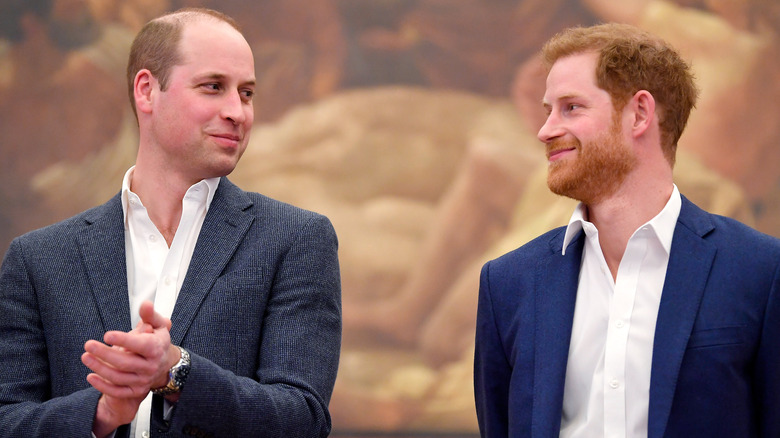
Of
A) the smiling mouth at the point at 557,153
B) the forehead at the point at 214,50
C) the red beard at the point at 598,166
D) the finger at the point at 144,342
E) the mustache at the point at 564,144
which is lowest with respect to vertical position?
the finger at the point at 144,342

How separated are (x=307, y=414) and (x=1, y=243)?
6553 mm

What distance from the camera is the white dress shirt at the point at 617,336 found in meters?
2.37

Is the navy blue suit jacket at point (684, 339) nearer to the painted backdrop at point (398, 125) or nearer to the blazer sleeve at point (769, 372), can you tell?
the blazer sleeve at point (769, 372)

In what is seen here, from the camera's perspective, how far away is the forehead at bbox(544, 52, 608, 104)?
2646 millimetres

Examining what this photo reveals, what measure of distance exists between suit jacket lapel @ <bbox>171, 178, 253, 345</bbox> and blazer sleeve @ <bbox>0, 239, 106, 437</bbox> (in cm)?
32

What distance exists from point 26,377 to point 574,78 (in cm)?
188

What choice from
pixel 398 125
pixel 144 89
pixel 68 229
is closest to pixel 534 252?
pixel 144 89

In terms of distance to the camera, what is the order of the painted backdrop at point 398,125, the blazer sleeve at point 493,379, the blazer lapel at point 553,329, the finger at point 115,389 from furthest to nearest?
the painted backdrop at point 398,125
the blazer sleeve at point 493,379
the blazer lapel at point 553,329
the finger at point 115,389

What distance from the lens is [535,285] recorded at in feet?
8.75

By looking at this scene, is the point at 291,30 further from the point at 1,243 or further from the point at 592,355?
the point at 592,355

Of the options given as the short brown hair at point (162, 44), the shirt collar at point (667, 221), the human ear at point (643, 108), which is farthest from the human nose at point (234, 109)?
the human ear at point (643, 108)

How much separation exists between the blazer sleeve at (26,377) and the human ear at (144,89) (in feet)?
1.89

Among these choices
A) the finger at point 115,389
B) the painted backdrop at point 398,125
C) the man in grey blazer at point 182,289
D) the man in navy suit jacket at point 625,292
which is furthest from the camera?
the painted backdrop at point 398,125

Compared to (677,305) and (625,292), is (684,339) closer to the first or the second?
(677,305)
